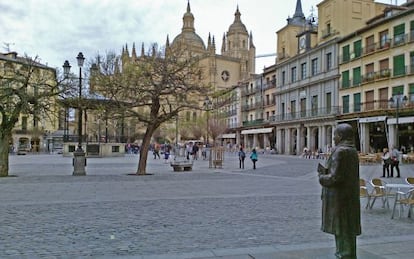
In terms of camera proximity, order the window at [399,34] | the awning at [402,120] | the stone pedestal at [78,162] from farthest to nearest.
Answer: the window at [399,34]
the awning at [402,120]
the stone pedestal at [78,162]

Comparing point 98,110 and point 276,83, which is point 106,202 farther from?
point 276,83

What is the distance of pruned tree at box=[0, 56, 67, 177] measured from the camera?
16766 mm

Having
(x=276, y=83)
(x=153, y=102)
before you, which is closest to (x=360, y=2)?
(x=276, y=83)

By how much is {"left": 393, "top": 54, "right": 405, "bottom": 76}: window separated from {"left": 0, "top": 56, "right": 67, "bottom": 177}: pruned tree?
2847cm

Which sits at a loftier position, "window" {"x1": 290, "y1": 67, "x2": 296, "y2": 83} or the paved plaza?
"window" {"x1": 290, "y1": 67, "x2": 296, "y2": 83}

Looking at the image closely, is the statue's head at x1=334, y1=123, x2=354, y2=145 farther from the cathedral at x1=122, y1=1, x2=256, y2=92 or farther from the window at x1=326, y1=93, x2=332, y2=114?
the cathedral at x1=122, y1=1, x2=256, y2=92

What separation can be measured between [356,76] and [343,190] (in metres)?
38.5

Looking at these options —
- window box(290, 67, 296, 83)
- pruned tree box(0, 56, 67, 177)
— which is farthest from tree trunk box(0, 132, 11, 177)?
window box(290, 67, 296, 83)

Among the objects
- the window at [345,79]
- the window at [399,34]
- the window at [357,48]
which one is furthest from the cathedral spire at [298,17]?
the window at [399,34]

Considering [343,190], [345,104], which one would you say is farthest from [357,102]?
[343,190]

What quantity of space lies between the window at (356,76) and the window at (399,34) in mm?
5321

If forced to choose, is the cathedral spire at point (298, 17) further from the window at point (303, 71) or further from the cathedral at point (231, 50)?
the cathedral at point (231, 50)

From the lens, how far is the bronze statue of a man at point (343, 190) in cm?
429

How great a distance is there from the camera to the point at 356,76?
1569 inches
